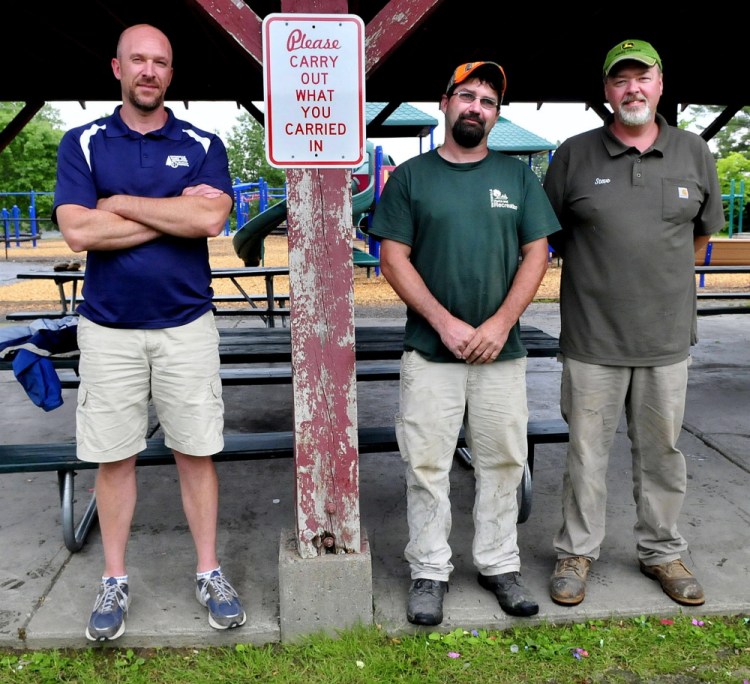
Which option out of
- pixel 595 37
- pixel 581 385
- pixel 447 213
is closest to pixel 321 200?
pixel 447 213

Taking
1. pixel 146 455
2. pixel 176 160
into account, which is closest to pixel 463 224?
pixel 176 160

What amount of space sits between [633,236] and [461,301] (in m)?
0.65

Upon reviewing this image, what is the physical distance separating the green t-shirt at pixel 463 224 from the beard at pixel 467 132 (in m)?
0.08

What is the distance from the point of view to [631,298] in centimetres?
271

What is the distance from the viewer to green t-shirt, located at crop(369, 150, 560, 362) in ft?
8.34

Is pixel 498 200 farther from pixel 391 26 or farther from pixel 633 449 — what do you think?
pixel 633 449

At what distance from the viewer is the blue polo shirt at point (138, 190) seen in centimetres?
240

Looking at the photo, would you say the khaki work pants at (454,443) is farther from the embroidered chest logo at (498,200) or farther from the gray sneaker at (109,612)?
the gray sneaker at (109,612)

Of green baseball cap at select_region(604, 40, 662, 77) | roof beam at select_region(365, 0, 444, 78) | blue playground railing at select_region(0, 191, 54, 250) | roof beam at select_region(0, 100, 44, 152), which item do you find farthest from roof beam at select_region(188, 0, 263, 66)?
blue playground railing at select_region(0, 191, 54, 250)

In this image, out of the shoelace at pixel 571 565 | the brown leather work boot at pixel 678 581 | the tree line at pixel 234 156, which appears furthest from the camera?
the tree line at pixel 234 156

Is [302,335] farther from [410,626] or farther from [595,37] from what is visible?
[595,37]

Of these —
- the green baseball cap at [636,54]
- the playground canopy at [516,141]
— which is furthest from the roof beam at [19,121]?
the playground canopy at [516,141]

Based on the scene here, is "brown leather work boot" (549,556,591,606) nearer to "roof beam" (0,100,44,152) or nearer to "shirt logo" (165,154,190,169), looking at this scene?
"shirt logo" (165,154,190,169)

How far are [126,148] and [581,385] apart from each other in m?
1.75
